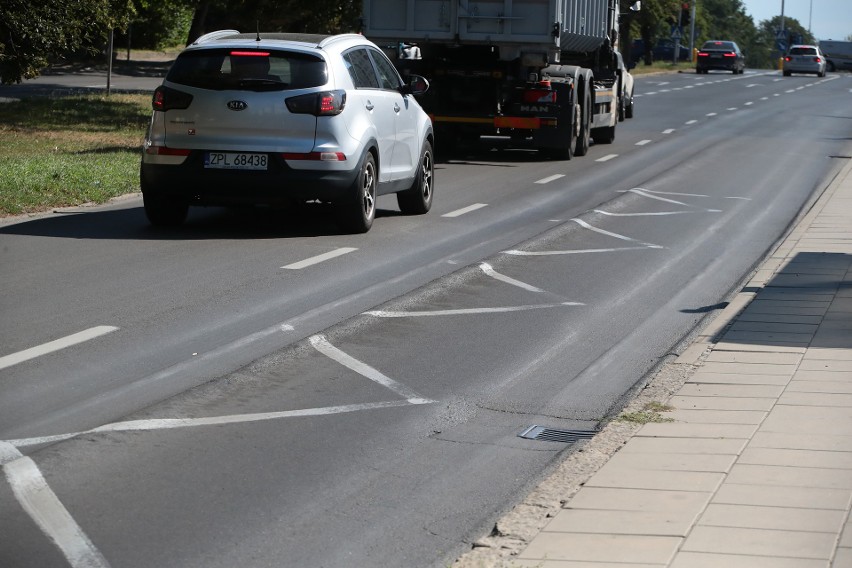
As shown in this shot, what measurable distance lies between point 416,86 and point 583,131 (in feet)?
34.9

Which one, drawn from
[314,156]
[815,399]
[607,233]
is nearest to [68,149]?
[314,156]

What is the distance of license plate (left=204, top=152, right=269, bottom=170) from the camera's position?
12.8 meters

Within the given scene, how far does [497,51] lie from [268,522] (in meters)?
18.6

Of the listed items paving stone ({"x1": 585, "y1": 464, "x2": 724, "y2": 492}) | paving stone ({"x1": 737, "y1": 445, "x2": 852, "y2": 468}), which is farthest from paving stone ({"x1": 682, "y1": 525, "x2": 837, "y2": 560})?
paving stone ({"x1": 737, "y1": 445, "x2": 852, "y2": 468})

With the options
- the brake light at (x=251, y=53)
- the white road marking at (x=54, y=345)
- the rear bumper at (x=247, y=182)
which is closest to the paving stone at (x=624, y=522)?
the white road marking at (x=54, y=345)

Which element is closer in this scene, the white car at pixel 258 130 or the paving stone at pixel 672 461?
the paving stone at pixel 672 461

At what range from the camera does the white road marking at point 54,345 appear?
25.1ft

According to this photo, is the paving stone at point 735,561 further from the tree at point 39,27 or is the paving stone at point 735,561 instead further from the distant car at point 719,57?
the distant car at point 719,57

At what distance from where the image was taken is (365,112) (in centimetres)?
1354

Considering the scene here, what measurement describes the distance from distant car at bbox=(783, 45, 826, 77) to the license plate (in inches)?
2734

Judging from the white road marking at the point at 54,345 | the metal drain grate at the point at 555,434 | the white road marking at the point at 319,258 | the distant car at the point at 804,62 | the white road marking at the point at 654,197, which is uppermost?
the distant car at the point at 804,62

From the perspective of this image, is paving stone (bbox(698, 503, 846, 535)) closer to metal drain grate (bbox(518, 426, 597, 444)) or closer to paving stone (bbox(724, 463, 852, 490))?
paving stone (bbox(724, 463, 852, 490))

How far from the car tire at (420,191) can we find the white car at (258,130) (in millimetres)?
1919

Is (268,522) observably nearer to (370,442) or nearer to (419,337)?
(370,442)
